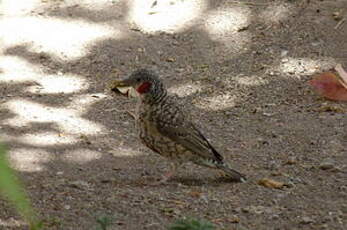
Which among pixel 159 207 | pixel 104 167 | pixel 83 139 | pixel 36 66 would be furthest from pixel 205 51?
pixel 159 207

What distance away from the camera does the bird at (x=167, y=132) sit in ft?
16.2

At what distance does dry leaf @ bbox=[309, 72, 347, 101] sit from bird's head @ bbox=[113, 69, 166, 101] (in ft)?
7.41

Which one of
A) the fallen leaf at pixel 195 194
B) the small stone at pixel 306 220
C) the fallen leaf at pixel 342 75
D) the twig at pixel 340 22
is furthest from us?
the twig at pixel 340 22

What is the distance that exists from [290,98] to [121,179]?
94.2 inches

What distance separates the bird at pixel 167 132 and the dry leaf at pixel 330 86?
2.04 meters

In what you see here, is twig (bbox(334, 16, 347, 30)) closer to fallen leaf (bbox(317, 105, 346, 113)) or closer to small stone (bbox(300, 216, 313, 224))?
fallen leaf (bbox(317, 105, 346, 113))

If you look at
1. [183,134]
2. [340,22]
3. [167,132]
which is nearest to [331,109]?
[340,22]

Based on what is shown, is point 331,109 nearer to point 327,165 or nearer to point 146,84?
point 327,165

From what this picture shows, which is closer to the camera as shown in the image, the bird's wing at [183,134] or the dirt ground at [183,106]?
the dirt ground at [183,106]

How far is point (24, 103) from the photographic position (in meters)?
6.55

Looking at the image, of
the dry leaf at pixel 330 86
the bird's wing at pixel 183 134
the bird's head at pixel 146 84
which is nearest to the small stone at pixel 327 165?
the bird's wing at pixel 183 134

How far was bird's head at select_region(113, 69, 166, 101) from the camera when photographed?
5.03 m

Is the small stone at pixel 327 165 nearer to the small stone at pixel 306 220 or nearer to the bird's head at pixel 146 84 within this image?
the small stone at pixel 306 220

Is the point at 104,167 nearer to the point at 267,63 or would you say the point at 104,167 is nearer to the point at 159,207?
the point at 159,207
